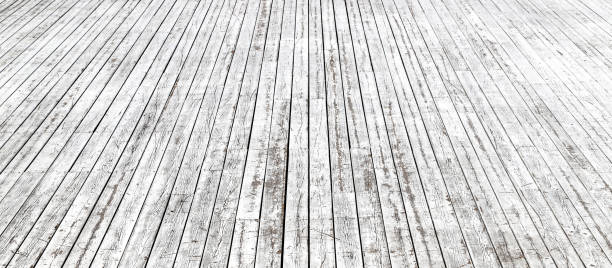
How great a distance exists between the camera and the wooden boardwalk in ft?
7.35

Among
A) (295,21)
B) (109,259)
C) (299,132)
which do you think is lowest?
(295,21)

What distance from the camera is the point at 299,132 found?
304 cm

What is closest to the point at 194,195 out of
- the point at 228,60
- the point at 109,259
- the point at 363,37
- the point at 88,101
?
the point at 109,259

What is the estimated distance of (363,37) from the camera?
174 inches

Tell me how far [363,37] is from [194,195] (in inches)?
95.4

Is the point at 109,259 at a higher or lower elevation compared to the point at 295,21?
higher

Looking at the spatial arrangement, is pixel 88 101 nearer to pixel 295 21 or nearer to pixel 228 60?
pixel 228 60

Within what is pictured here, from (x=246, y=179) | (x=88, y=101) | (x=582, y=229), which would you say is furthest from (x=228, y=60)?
(x=582, y=229)

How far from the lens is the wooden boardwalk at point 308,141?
7.35ft

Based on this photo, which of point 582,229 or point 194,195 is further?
point 194,195

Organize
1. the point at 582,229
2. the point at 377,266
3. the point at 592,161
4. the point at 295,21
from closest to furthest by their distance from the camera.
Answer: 1. the point at 377,266
2. the point at 582,229
3. the point at 592,161
4. the point at 295,21

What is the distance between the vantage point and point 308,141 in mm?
2953

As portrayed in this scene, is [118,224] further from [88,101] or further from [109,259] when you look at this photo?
[88,101]

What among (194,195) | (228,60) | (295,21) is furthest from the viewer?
(295,21)
